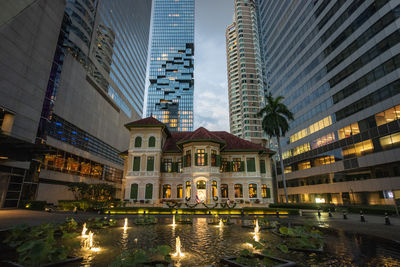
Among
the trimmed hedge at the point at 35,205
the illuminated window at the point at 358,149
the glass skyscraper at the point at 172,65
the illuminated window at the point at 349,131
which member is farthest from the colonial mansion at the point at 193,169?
the glass skyscraper at the point at 172,65

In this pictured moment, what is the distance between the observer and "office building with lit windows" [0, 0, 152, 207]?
2775 centimetres

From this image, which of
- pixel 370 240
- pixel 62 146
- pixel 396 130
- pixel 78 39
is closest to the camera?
pixel 370 240

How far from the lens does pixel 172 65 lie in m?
139

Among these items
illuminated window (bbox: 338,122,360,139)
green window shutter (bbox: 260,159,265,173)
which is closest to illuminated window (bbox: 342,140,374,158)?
illuminated window (bbox: 338,122,360,139)

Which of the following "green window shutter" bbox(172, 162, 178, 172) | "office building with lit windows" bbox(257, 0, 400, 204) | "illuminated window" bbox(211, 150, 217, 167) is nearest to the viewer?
"office building with lit windows" bbox(257, 0, 400, 204)

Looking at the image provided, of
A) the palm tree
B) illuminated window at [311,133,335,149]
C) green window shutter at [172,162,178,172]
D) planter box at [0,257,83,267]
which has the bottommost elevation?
planter box at [0,257,83,267]

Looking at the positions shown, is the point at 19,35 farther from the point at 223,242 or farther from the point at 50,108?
the point at 223,242

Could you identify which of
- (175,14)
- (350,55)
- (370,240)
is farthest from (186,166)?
(175,14)

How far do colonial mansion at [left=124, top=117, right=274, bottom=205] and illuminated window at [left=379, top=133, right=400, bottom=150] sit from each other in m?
15.4

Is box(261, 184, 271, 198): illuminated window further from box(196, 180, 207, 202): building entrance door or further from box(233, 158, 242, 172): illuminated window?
box(196, 180, 207, 202): building entrance door

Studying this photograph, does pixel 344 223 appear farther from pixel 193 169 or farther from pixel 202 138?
pixel 202 138

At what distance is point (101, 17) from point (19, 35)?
102 feet

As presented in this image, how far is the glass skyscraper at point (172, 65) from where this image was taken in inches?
5039

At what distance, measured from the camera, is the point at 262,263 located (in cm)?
669
